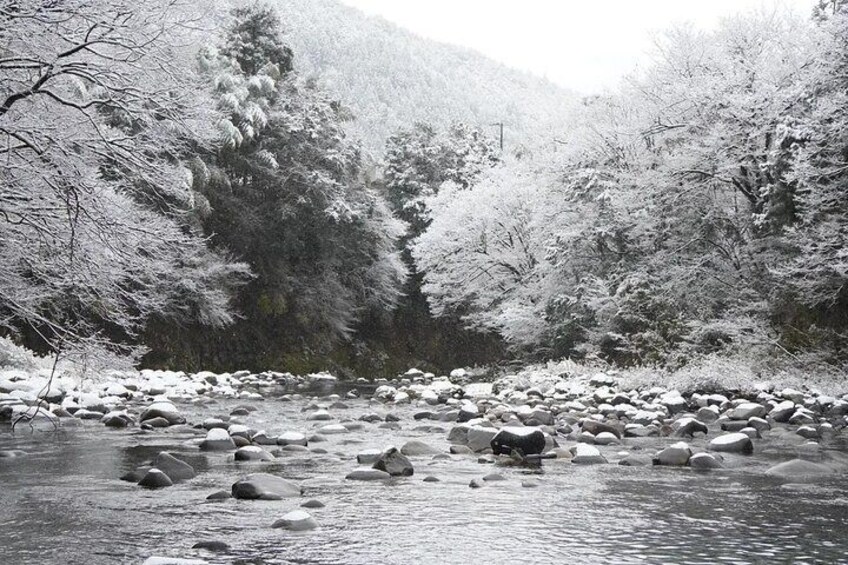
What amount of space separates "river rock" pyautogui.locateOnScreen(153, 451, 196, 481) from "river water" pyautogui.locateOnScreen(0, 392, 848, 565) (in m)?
0.22

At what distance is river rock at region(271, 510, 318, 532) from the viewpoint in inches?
182

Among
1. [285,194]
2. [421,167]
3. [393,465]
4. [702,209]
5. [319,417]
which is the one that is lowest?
[319,417]

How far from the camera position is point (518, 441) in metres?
Result: 7.87

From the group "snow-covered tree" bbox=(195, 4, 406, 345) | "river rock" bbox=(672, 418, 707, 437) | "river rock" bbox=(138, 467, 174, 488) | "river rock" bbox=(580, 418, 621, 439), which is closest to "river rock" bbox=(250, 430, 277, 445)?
"river rock" bbox=(138, 467, 174, 488)

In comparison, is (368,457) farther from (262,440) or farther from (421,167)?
(421,167)

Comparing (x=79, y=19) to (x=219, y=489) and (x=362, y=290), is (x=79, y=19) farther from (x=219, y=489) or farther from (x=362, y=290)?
(x=362, y=290)

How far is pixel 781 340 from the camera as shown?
1470cm

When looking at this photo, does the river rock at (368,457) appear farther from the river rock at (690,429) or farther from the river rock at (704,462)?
the river rock at (690,429)

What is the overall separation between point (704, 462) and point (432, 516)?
10.4ft

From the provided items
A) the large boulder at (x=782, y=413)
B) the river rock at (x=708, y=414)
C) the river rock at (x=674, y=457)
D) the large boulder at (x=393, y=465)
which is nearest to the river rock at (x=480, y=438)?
the large boulder at (x=393, y=465)

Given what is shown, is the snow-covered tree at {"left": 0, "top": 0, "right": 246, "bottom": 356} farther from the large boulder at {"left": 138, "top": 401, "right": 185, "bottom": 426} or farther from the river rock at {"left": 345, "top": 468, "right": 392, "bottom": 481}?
the river rock at {"left": 345, "top": 468, "right": 392, "bottom": 481}

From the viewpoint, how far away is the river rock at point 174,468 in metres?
6.33

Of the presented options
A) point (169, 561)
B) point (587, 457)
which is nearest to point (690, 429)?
point (587, 457)

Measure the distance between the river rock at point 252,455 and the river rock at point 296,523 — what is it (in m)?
2.91
